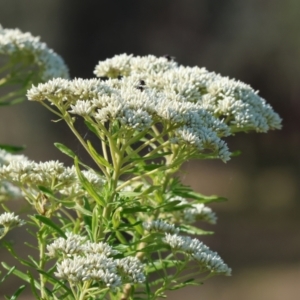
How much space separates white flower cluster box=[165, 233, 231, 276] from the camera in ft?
4.79

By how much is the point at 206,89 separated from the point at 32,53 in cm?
87

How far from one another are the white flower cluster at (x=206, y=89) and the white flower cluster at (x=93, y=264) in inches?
18.3

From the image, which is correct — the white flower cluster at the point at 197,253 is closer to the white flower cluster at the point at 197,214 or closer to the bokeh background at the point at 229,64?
the white flower cluster at the point at 197,214

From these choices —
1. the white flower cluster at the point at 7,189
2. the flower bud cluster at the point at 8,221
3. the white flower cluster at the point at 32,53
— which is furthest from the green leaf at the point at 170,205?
the white flower cluster at the point at 32,53

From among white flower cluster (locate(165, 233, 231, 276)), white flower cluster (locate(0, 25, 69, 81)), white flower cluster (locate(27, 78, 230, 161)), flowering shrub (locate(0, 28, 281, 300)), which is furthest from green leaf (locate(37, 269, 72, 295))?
white flower cluster (locate(0, 25, 69, 81))

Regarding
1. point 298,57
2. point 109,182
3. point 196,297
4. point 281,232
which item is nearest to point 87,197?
point 109,182

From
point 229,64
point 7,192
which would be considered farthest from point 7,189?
point 229,64

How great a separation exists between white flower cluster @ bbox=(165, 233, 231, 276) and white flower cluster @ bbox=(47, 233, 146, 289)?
13 centimetres

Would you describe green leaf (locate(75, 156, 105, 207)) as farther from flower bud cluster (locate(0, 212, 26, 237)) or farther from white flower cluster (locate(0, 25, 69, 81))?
white flower cluster (locate(0, 25, 69, 81))

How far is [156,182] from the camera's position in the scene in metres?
1.75

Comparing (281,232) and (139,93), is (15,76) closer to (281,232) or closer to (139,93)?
(139,93)

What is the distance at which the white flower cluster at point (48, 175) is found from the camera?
153cm

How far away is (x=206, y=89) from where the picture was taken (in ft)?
5.79

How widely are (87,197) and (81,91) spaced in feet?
1.07
